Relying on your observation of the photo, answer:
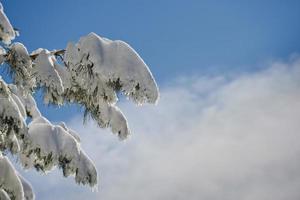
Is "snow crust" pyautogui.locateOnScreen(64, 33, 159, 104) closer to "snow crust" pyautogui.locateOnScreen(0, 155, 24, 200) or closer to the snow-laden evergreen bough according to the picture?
the snow-laden evergreen bough

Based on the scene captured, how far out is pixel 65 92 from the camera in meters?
6.98

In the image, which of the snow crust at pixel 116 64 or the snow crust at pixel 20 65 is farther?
the snow crust at pixel 20 65

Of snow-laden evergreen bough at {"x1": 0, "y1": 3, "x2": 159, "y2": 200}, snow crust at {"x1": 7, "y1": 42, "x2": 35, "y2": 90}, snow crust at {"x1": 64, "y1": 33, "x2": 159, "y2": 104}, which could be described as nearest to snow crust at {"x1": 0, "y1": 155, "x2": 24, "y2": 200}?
snow-laden evergreen bough at {"x1": 0, "y1": 3, "x2": 159, "y2": 200}

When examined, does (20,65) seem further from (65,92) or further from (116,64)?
(116,64)

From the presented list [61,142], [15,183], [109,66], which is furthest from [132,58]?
[15,183]

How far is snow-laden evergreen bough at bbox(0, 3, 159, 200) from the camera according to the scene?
5820 millimetres

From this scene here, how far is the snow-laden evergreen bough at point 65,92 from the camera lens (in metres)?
5.82

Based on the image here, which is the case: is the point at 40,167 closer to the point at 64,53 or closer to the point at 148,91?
the point at 64,53

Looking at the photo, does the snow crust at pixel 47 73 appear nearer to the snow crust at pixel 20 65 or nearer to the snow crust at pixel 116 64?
the snow crust at pixel 20 65

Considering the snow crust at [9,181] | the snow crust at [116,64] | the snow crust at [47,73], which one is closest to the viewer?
the snow crust at [116,64]

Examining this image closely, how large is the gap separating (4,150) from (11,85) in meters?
0.91

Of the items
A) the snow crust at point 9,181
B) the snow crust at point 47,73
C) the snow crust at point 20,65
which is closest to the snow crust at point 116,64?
the snow crust at point 47,73

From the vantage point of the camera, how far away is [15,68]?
673 centimetres

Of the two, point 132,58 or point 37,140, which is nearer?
point 132,58
